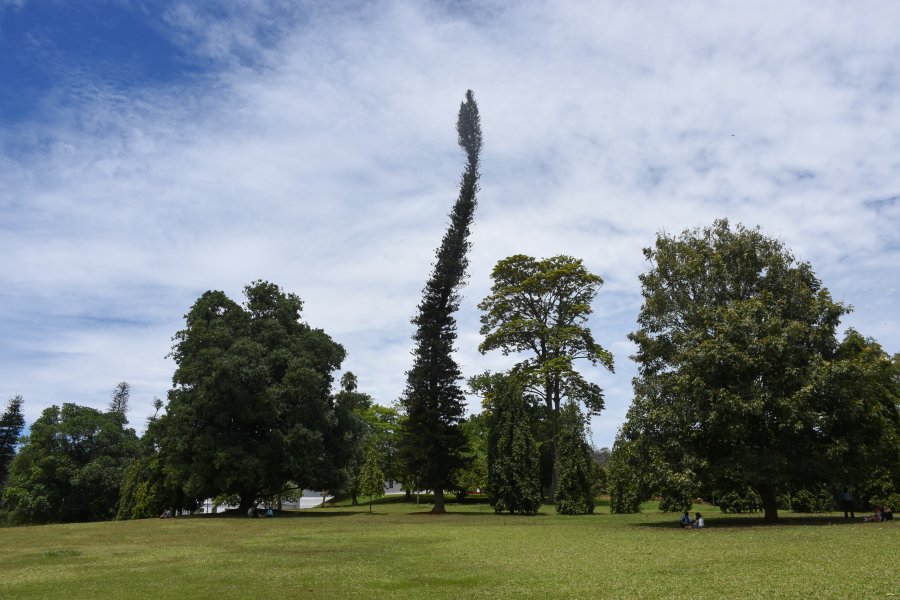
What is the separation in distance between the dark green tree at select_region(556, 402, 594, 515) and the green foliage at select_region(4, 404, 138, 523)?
129 feet

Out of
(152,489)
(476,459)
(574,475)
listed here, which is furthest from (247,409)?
(476,459)

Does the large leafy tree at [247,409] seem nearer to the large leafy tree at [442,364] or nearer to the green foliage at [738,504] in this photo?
the large leafy tree at [442,364]

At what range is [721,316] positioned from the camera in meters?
28.0

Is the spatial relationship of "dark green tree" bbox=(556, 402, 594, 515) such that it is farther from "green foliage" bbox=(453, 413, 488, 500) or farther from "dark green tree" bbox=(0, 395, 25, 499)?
"dark green tree" bbox=(0, 395, 25, 499)

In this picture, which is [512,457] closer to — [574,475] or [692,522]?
[574,475]

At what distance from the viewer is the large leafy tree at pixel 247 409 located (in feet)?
127

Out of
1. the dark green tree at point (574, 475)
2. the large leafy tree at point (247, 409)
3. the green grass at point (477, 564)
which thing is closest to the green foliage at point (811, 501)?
the dark green tree at point (574, 475)

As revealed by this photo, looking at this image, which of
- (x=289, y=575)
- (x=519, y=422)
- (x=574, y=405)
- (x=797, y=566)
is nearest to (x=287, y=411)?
(x=519, y=422)

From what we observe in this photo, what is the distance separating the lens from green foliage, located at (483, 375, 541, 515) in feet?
129

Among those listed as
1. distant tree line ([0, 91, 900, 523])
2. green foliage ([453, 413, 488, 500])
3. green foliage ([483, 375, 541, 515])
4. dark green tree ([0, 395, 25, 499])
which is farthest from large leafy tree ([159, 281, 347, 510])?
dark green tree ([0, 395, 25, 499])

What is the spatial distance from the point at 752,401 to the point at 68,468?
178 feet

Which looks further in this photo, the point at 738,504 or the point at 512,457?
the point at 512,457

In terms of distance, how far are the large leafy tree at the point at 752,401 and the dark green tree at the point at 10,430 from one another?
84.4 meters

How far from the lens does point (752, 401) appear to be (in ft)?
78.9
